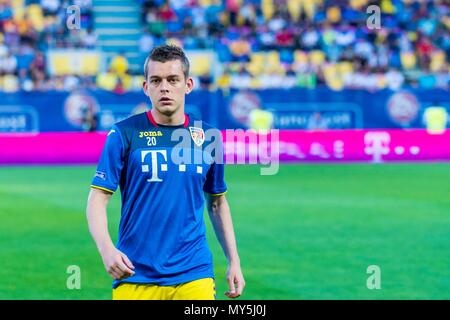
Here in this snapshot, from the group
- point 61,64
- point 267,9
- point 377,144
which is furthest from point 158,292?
point 267,9

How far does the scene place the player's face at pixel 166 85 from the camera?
5738 mm

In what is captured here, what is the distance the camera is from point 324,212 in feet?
56.8

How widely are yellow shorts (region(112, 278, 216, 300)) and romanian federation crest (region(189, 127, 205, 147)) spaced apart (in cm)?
81

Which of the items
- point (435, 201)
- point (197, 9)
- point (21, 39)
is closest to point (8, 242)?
point (435, 201)

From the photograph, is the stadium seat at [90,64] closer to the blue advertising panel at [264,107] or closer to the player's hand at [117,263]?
the blue advertising panel at [264,107]

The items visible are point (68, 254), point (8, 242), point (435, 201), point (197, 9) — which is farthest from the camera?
point (197, 9)

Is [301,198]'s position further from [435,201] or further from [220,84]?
[220,84]

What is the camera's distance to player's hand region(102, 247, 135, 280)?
17.8 ft

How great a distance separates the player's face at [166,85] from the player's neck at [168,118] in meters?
0.05

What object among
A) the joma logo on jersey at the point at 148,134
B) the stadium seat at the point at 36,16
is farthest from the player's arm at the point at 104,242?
the stadium seat at the point at 36,16

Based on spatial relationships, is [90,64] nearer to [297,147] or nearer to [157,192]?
[297,147]

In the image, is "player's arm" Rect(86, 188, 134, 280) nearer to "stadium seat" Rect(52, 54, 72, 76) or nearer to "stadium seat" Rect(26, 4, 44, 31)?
"stadium seat" Rect(52, 54, 72, 76)

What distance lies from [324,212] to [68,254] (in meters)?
5.57

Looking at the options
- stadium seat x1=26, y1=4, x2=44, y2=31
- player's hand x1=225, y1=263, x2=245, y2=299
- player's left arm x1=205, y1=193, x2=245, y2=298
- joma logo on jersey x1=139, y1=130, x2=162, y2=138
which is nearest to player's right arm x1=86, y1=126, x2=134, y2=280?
joma logo on jersey x1=139, y1=130, x2=162, y2=138
